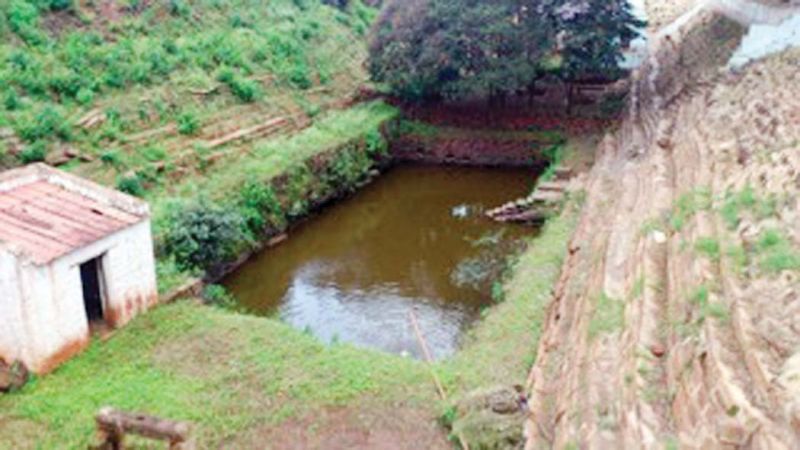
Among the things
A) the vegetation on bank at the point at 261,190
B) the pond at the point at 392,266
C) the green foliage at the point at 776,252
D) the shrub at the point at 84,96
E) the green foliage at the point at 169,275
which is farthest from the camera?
the shrub at the point at 84,96

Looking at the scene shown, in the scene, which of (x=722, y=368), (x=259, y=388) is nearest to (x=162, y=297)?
(x=259, y=388)

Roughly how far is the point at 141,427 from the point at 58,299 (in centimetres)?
282

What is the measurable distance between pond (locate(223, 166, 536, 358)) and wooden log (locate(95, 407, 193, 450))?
4851mm

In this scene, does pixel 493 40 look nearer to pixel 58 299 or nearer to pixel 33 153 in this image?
pixel 33 153

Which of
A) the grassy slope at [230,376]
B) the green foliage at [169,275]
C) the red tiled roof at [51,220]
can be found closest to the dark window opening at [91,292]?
the grassy slope at [230,376]

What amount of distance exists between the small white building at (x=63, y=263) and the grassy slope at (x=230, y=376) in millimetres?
410

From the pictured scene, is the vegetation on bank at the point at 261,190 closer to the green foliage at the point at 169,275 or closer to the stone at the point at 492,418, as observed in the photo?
the green foliage at the point at 169,275

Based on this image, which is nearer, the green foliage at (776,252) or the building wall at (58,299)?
the green foliage at (776,252)

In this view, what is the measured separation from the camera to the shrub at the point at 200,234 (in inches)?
597

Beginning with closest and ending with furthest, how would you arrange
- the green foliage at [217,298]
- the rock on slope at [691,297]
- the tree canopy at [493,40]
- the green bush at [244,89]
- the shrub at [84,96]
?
1. the rock on slope at [691,297]
2. the green foliage at [217,298]
3. the shrub at [84,96]
4. the green bush at [244,89]
5. the tree canopy at [493,40]

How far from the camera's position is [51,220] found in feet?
40.1

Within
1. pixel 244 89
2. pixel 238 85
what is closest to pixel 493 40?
pixel 244 89

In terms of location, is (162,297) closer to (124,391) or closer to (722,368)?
(124,391)

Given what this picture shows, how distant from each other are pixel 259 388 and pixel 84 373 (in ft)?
8.03
